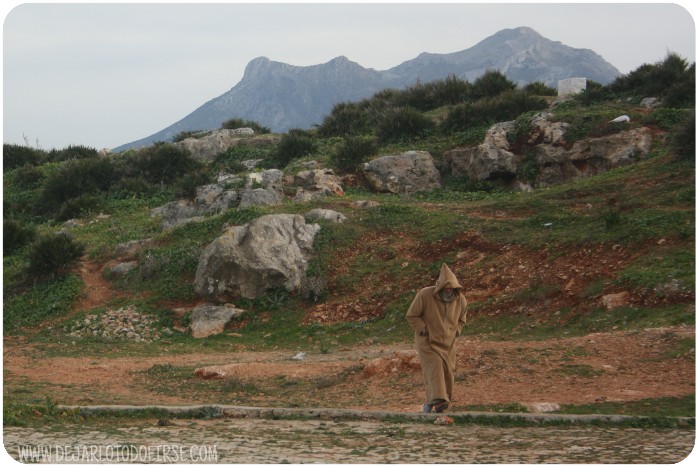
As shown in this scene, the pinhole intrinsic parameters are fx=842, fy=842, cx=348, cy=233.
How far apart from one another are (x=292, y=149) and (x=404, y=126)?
378cm

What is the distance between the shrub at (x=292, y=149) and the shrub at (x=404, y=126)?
8.10ft

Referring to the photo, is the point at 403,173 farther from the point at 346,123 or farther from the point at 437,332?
the point at 437,332

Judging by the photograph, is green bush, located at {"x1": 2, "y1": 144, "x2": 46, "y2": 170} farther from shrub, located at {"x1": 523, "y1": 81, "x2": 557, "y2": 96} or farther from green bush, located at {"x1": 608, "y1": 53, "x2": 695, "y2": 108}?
green bush, located at {"x1": 608, "y1": 53, "x2": 695, "y2": 108}

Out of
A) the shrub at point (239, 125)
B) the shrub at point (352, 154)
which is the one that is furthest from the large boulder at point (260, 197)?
the shrub at point (239, 125)

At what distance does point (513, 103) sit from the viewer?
26688mm

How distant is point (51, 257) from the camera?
18578 mm

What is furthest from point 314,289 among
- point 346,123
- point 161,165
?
point 346,123

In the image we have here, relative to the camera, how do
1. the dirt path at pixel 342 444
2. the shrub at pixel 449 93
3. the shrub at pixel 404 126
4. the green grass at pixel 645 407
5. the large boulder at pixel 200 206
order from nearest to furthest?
the dirt path at pixel 342 444 → the green grass at pixel 645 407 → the large boulder at pixel 200 206 → the shrub at pixel 404 126 → the shrub at pixel 449 93

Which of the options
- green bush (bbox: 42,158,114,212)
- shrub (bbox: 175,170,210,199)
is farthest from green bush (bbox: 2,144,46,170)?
shrub (bbox: 175,170,210,199)

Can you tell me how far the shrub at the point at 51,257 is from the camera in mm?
18578

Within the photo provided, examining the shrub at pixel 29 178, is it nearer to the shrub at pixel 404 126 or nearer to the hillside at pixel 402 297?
the hillside at pixel 402 297

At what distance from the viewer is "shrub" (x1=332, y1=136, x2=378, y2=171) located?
2473 cm

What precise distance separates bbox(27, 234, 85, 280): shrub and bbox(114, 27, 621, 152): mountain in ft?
243

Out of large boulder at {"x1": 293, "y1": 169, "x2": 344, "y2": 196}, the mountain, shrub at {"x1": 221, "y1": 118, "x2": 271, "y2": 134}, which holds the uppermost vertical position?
the mountain
